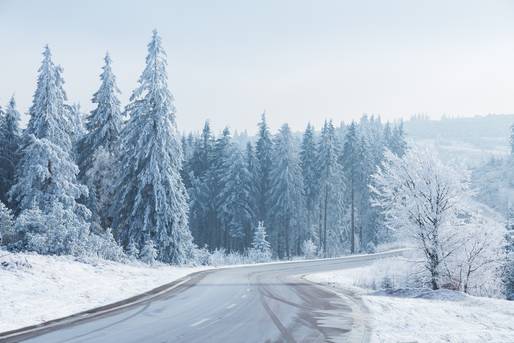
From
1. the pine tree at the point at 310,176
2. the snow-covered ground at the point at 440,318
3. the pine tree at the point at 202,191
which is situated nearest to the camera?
the snow-covered ground at the point at 440,318

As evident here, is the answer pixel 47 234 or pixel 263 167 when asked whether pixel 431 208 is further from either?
pixel 263 167

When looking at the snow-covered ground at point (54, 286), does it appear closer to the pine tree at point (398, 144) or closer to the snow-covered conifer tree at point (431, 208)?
the snow-covered conifer tree at point (431, 208)

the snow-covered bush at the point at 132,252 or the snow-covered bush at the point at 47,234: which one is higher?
the snow-covered bush at the point at 47,234

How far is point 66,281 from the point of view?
16.5 meters

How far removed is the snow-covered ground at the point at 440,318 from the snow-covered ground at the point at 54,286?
28.0 ft

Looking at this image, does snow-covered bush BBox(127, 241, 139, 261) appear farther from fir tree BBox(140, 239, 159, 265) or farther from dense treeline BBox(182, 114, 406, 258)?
dense treeline BBox(182, 114, 406, 258)

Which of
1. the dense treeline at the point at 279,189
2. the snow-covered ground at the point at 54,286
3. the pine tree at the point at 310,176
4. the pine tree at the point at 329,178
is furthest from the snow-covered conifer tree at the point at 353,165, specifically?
the snow-covered ground at the point at 54,286

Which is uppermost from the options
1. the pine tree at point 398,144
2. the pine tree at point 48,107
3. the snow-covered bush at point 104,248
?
the pine tree at point 398,144

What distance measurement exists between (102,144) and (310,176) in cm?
3729

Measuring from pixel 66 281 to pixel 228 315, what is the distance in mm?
7011

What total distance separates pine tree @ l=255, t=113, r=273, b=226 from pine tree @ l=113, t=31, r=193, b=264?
99.8 feet

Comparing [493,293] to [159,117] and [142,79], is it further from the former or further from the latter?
[142,79]

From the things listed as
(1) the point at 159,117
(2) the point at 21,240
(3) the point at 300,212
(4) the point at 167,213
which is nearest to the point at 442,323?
(2) the point at 21,240

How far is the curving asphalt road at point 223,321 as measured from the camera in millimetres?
9864
